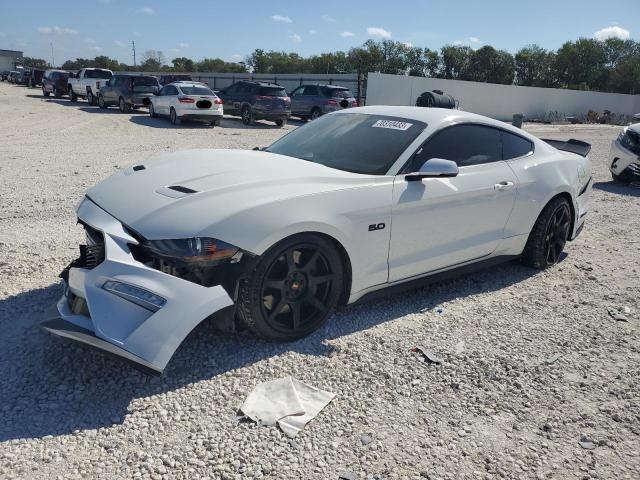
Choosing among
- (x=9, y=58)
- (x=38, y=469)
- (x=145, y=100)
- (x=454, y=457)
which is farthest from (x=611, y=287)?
(x=9, y=58)

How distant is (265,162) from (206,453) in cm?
212

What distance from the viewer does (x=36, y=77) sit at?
44.8 meters

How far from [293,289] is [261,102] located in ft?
60.8

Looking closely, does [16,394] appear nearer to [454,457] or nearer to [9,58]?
[454,457]

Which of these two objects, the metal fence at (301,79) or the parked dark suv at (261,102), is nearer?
the parked dark suv at (261,102)


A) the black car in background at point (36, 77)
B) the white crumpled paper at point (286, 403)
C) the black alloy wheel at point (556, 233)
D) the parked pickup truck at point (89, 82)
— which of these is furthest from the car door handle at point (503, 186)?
the black car in background at point (36, 77)

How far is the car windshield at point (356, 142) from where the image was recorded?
4004mm

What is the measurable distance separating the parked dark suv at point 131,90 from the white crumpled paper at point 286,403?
2126 cm

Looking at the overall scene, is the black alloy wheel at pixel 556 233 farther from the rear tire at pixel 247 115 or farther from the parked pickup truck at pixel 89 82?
the parked pickup truck at pixel 89 82

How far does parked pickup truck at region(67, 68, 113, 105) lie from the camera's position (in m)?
26.3

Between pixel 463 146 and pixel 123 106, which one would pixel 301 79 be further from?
pixel 463 146

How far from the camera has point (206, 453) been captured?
2516 mm

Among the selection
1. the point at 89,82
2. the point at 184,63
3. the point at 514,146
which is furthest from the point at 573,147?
the point at 184,63

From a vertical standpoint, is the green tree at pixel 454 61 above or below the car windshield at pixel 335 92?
above
